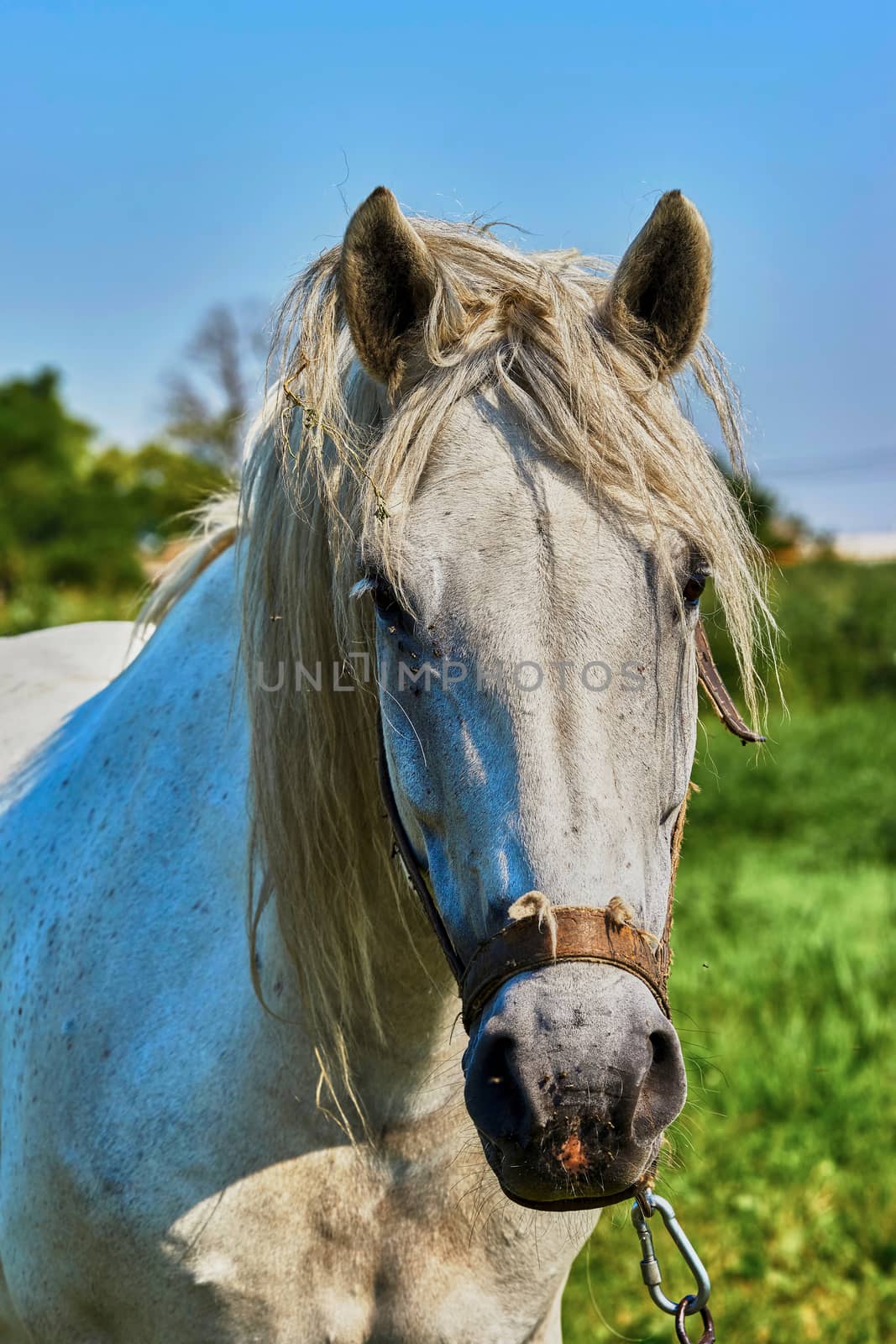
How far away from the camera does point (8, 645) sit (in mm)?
3637

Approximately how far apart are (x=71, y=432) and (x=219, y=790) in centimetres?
4410

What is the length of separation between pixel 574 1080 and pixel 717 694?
865mm

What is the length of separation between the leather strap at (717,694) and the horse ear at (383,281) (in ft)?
2.26

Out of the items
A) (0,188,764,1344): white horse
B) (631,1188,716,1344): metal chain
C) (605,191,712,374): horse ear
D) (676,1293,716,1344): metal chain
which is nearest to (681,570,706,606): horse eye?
(0,188,764,1344): white horse

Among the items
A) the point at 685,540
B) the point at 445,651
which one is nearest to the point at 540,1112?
the point at 445,651

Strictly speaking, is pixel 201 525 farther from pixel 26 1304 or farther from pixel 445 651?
pixel 26 1304

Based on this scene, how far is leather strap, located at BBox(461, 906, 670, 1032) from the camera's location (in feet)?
4.66

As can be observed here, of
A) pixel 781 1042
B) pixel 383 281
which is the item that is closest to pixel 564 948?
pixel 383 281

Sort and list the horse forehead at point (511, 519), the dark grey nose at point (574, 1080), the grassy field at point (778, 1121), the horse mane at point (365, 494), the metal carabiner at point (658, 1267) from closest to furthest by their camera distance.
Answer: the dark grey nose at point (574, 1080) → the horse forehead at point (511, 519) → the horse mane at point (365, 494) → the metal carabiner at point (658, 1267) → the grassy field at point (778, 1121)

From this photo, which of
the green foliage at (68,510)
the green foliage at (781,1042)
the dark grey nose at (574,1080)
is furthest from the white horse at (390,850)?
the green foliage at (68,510)

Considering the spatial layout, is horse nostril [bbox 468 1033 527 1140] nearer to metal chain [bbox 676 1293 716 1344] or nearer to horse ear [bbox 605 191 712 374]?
metal chain [bbox 676 1293 716 1344]

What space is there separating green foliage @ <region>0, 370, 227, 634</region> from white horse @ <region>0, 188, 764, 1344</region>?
515 inches

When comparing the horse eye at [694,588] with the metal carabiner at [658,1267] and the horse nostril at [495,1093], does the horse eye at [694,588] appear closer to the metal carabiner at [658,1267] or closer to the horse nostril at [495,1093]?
the horse nostril at [495,1093]

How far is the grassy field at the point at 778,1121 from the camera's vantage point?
396 cm
